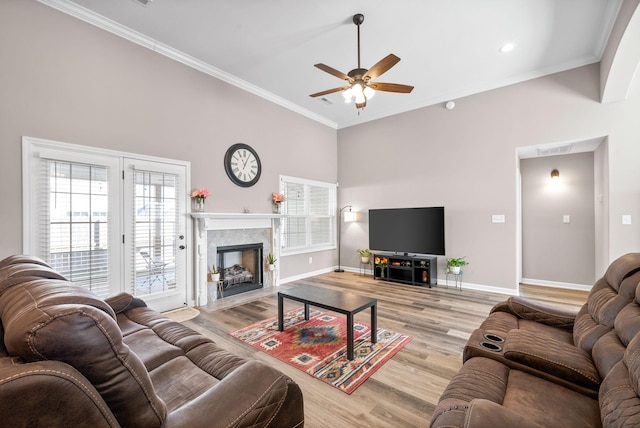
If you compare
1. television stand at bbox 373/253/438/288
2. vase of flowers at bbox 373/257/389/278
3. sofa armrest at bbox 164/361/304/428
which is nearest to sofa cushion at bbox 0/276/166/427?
sofa armrest at bbox 164/361/304/428

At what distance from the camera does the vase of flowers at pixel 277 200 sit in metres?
5.31

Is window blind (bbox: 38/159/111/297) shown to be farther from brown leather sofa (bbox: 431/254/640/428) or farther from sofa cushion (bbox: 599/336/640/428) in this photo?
sofa cushion (bbox: 599/336/640/428)

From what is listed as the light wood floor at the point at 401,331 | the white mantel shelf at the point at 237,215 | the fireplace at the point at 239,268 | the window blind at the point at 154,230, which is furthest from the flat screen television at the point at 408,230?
the window blind at the point at 154,230

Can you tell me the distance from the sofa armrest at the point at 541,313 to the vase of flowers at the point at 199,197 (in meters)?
3.75

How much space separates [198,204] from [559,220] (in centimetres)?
608

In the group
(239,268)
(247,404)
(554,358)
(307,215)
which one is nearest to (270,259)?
(239,268)

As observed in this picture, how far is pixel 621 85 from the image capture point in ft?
11.9

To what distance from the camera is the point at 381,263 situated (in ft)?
19.0

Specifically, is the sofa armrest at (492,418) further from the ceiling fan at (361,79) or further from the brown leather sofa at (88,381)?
the ceiling fan at (361,79)

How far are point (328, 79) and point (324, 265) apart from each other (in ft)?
12.7

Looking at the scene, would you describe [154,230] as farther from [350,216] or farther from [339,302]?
[350,216]

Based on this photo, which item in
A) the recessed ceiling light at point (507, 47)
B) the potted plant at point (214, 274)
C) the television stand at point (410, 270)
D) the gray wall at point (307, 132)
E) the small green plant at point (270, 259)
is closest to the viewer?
the gray wall at point (307, 132)

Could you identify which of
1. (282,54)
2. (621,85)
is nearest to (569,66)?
(621,85)

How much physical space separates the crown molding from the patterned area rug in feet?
12.3
